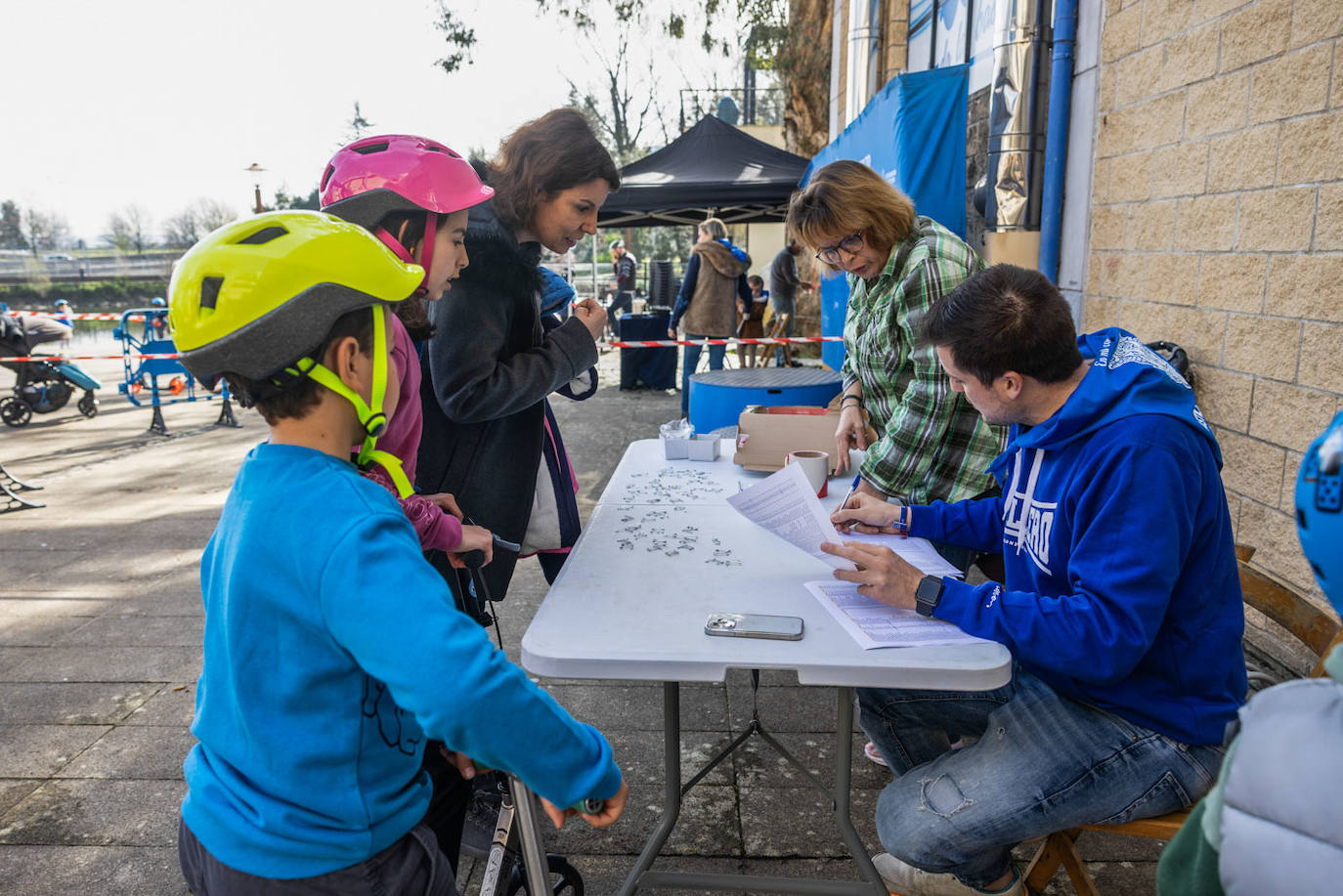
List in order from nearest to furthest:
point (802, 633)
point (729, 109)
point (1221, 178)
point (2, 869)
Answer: point (802, 633)
point (2, 869)
point (1221, 178)
point (729, 109)

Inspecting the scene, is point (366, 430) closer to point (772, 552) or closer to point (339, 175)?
point (339, 175)

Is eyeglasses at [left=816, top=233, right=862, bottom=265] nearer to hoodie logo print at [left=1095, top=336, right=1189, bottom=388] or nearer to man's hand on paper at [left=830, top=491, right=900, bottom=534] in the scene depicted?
man's hand on paper at [left=830, top=491, right=900, bottom=534]

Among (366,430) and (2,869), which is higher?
(366,430)

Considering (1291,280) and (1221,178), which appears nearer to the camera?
(1291,280)

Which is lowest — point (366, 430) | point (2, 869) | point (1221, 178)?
point (2, 869)

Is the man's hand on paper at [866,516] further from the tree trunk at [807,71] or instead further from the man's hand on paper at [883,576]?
the tree trunk at [807,71]

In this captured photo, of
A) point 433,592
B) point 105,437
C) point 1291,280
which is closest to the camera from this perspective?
point 433,592

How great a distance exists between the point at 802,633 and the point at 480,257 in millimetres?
1134

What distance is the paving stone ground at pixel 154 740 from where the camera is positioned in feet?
7.47

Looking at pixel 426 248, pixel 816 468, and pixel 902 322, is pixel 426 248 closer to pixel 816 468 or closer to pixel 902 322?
pixel 816 468

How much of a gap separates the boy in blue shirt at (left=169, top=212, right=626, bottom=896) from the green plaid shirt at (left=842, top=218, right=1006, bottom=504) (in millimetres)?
1477

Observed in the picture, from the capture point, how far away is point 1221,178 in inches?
124

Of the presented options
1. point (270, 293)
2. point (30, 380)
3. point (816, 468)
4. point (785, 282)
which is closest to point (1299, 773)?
point (270, 293)

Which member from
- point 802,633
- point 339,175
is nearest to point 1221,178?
point 802,633
